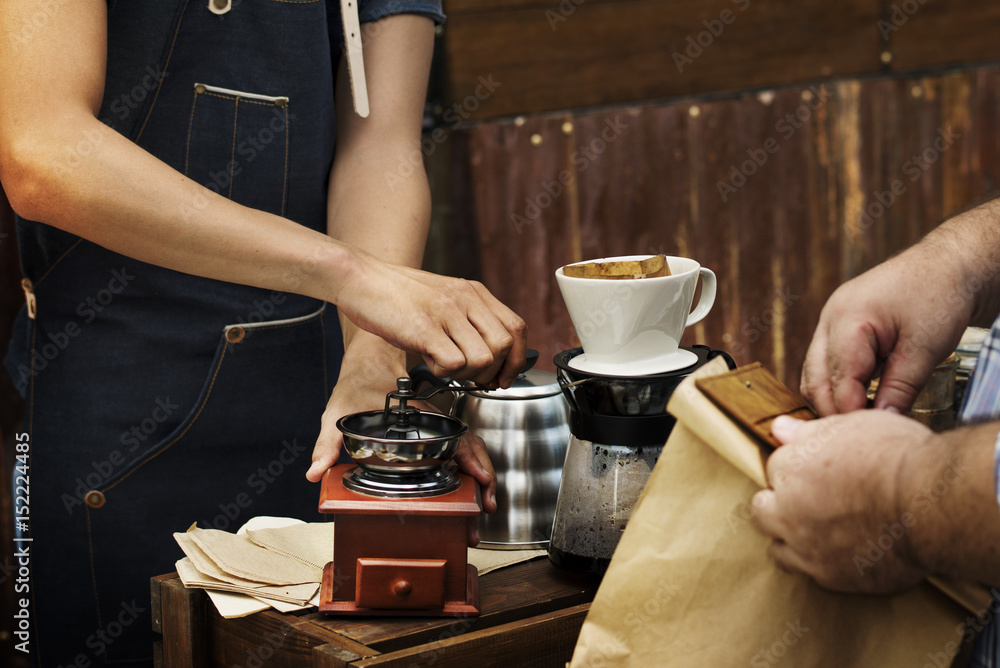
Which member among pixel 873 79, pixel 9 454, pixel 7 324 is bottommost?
pixel 9 454

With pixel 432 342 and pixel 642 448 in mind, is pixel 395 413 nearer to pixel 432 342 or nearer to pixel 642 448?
pixel 432 342

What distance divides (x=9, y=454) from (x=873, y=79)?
3.22 m

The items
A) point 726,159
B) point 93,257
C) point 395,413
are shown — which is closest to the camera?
point 395,413

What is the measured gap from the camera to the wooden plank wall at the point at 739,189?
3.27 metres

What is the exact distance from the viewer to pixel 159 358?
186 centimetres

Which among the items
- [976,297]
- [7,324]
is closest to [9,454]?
[7,324]

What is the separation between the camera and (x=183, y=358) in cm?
187

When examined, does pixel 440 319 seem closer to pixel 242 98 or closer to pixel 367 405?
pixel 367 405
